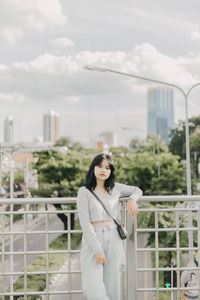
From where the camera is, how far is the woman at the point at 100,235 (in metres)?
3.44

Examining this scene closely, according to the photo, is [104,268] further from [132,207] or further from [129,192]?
[129,192]

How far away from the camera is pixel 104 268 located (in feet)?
11.6

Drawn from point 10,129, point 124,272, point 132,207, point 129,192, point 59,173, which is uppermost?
point 10,129

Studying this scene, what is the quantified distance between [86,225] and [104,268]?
0.42m

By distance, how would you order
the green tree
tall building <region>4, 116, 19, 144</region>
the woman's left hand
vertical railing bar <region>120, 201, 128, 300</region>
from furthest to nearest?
the green tree, tall building <region>4, 116, 19, 144</region>, vertical railing bar <region>120, 201, 128, 300</region>, the woman's left hand

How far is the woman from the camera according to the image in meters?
3.44

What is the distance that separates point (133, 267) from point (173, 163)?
93.1 ft

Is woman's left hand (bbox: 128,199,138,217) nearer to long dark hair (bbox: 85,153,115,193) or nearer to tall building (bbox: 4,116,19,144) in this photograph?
long dark hair (bbox: 85,153,115,193)

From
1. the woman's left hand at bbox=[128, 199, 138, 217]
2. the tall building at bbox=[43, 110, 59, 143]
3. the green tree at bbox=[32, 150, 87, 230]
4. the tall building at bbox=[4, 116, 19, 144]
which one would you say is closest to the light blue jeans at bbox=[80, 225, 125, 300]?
the woman's left hand at bbox=[128, 199, 138, 217]

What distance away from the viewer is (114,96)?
400ft

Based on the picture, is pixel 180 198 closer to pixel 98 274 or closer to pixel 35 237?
pixel 98 274

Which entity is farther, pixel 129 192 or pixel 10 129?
pixel 10 129

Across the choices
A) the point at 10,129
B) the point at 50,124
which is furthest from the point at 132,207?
the point at 50,124

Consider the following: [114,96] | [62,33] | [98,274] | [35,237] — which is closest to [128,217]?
[98,274]
